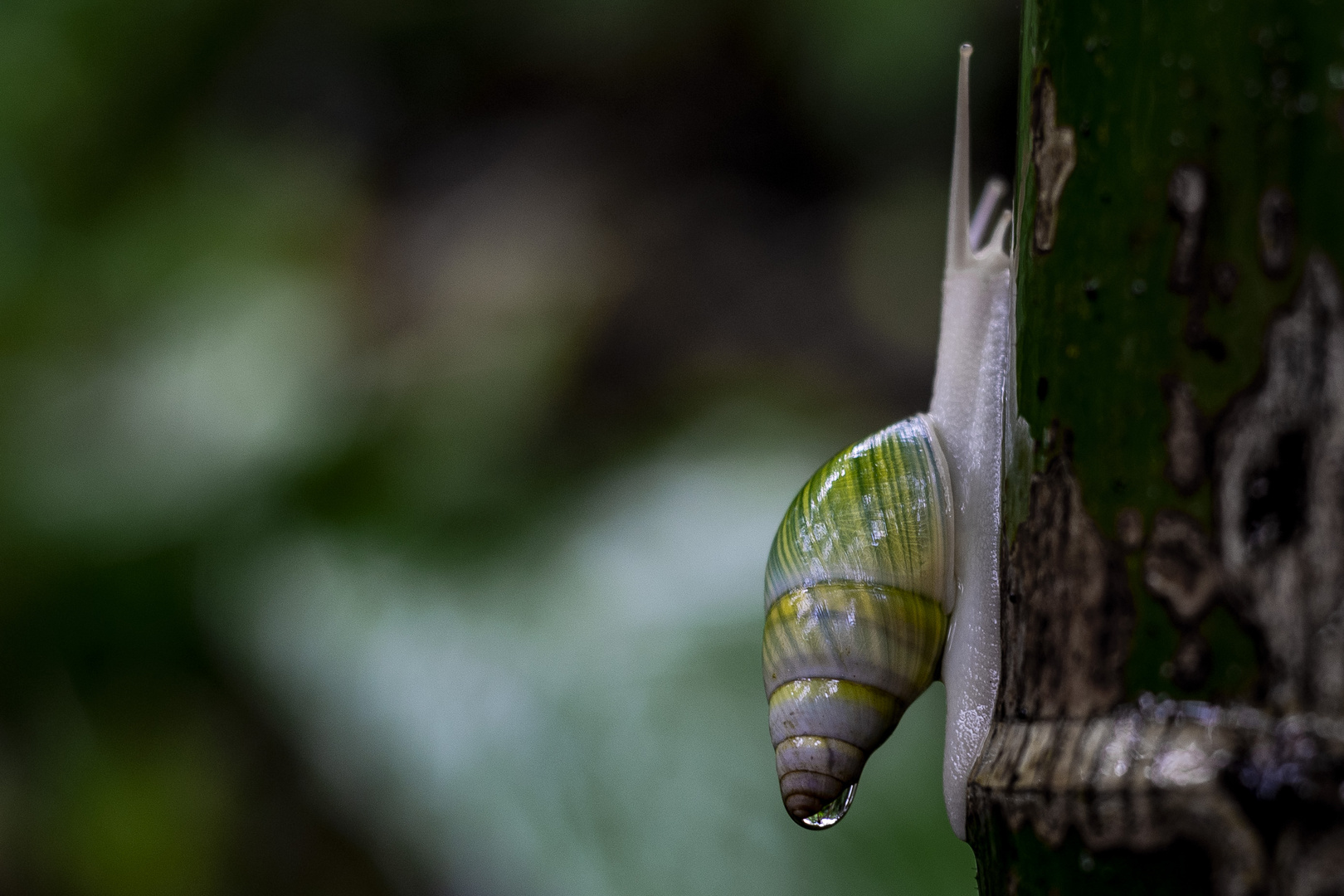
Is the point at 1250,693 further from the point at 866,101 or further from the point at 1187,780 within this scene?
the point at 866,101

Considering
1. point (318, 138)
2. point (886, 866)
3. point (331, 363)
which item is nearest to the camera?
point (886, 866)

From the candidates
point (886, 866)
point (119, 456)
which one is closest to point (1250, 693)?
point (886, 866)

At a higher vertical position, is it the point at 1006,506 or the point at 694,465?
the point at 694,465

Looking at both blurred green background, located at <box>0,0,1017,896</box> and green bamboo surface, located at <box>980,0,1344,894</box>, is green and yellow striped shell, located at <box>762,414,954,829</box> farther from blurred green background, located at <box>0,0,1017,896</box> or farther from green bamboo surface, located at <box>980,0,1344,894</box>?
blurred green background, located at <box>0,0,1017,896</box>

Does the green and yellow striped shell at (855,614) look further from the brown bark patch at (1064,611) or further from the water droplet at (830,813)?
the brown bark patch at (1064,611)

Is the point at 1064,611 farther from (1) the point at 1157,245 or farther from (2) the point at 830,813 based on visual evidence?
(2) the point at 830,813

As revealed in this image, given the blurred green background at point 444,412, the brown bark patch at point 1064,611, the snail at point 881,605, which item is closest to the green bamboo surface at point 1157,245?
the brown bark patch at point 1064,611

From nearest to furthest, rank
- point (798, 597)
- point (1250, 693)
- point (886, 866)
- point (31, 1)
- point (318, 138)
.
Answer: point (1250, 693), point (798, 597), point (886, 866), point (31, 1), point (318, 138)
